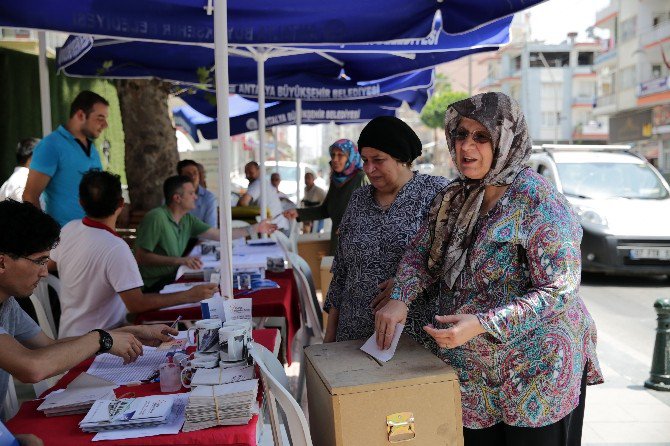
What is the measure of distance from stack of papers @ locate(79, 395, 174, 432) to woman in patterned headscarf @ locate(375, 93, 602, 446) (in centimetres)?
76

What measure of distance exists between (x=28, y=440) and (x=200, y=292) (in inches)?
71.0

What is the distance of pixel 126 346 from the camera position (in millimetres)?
2590

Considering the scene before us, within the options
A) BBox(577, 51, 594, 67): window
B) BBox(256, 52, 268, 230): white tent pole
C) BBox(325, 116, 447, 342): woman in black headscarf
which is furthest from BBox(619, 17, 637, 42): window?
Answer: BBox(325, 116, 447, 342): woman in black headscarf

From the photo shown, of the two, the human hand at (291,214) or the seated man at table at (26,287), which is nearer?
the seated man at table at (26,287)

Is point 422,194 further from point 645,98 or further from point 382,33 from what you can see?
point 645,98

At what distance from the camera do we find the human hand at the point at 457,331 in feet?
6.68

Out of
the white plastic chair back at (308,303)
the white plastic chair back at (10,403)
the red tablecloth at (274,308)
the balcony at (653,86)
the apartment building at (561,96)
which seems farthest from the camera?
the apartment building at (561,96)

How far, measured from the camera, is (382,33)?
4.23 metres

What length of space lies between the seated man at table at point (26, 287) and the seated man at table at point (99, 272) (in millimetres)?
1023

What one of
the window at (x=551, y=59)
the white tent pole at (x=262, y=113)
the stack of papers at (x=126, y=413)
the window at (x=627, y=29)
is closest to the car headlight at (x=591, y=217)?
the white tent pole at (x=262, y=113)

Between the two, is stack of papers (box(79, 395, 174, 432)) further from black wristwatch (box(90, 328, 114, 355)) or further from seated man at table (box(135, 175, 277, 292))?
seated man at table (box(135, 175, 277, 292))

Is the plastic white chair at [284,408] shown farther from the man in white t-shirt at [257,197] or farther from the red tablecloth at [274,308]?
the man in white t-shirt at [257,197]

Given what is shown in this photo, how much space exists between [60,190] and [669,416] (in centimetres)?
447

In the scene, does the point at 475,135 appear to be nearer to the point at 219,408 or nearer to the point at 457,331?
the point at 457,331
